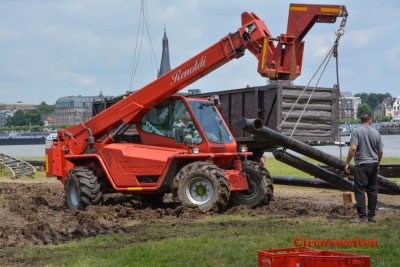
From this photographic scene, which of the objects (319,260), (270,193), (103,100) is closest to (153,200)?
(270,193)

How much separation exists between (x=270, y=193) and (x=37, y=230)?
16.3ft

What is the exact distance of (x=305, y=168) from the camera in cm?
1469

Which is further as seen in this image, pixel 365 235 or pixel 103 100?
pixel 103 100

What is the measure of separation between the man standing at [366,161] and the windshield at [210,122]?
136 inches

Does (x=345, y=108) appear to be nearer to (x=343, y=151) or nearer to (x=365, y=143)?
(x=365, y=143)

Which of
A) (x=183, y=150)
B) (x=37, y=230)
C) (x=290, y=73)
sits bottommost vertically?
(x=37, y=230)

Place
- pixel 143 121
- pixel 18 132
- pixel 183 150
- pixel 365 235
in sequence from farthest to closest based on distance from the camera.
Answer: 1. pixel 18 132
2. pixel 143 121
3. pixel 183 150
4. pixel 365 235

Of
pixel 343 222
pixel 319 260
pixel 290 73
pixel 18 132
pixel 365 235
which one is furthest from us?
pixel 18 132

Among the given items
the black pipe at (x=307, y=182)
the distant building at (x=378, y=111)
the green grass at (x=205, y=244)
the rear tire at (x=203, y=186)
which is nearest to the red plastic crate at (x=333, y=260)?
the green grass at (x=205, y=244)

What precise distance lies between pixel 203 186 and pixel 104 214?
6.51ft

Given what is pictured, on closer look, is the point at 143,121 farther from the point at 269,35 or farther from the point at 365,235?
the point at 365,235

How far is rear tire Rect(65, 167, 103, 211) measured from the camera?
15.1 meters

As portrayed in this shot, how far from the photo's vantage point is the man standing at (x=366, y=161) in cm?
1159

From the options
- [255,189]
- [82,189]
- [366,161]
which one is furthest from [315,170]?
[82,189]
